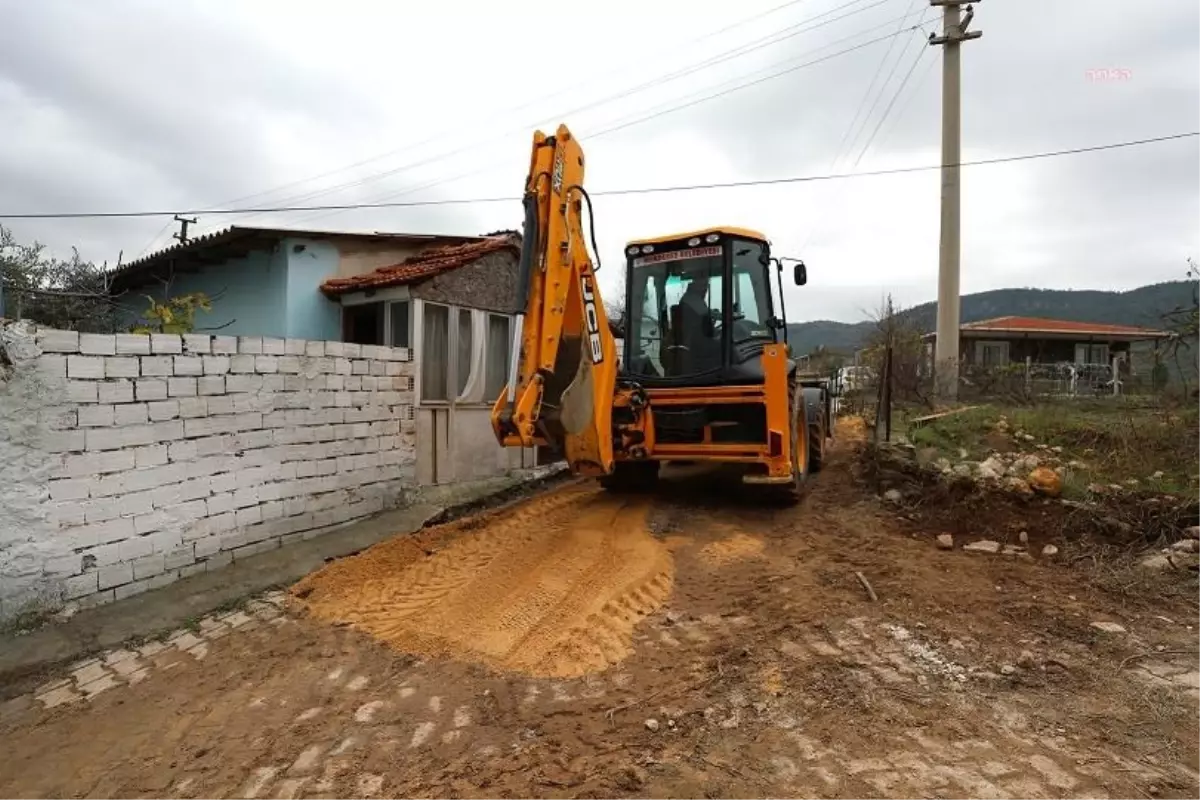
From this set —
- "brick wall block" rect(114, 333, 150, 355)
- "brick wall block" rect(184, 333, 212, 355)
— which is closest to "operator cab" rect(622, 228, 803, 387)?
"brick wall block" rect(184, 333, 212, 355)

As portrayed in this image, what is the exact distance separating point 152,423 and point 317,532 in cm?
205

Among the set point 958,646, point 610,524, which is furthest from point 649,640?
point 610,524

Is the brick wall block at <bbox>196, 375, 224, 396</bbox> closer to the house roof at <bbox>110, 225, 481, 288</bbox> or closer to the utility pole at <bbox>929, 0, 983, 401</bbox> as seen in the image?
the house roof at <bbox>110, 225, 481, 288</bbox>

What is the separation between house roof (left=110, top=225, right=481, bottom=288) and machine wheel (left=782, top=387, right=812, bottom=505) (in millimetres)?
5433

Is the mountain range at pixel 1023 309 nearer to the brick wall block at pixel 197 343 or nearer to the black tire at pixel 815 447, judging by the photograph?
the black tire at pixel 815 447

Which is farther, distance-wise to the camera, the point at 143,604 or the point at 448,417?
the point at 448,417

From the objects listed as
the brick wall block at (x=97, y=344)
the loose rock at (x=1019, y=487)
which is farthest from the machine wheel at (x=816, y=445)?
the brick wall block at (x=97, y=344)

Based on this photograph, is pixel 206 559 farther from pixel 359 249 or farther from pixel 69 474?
pixel 359 249

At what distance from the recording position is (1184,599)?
179 inches

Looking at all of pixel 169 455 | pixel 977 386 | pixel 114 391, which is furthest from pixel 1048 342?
pixel 114 391

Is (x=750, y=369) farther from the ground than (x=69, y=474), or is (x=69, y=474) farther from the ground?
(x=750, y=369)

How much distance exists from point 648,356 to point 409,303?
2941mm

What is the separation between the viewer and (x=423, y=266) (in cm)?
885

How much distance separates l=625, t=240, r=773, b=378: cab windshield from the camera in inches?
299
